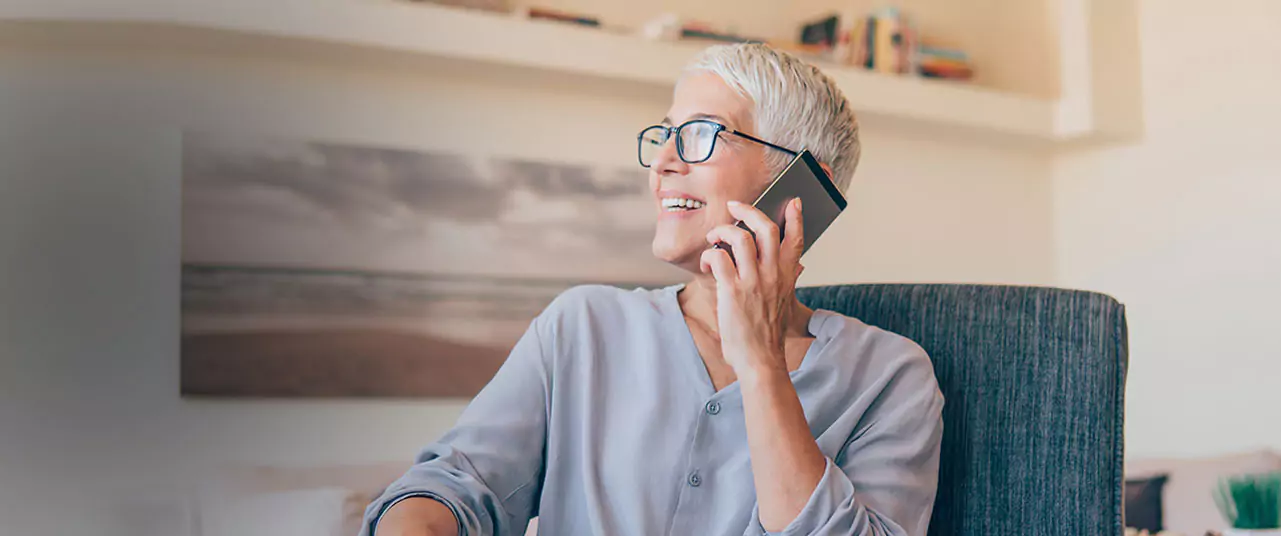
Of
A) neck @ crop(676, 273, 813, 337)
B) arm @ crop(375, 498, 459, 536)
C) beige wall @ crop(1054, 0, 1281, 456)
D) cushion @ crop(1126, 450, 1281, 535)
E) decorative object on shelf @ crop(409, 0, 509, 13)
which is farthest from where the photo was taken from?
beige wall @ crop(1054, 0, 1281, 456)

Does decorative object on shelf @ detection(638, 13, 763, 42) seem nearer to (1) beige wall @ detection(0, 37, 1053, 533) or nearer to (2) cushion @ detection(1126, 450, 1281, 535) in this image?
(1) beige wall @ detection(0, 37, 1053, 533)

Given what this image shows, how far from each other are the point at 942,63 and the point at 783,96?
9.62ft

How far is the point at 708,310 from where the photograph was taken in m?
1.51

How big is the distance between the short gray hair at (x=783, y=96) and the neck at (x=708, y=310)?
19 centimetres

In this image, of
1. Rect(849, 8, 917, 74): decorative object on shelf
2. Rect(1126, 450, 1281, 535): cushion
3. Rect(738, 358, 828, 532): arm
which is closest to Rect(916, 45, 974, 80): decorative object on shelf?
Rect(849, 8, 917, 74): decorative object on shelf

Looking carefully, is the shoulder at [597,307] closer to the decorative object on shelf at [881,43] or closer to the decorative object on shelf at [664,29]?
the decorative object on shelf at [664,29]

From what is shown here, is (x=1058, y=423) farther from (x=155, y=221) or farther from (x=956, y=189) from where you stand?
(x=956, y=189)

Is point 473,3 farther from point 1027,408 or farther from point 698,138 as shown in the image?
point 1027,408

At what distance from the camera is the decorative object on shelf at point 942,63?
413cm

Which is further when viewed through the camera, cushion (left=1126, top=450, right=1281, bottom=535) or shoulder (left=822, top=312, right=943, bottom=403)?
cushion (left=1126, top=450, right=1281, bottom=535)

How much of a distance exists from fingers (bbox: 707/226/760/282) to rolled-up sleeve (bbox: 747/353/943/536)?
0.24 metres

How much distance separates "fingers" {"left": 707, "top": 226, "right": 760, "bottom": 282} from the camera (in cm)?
129

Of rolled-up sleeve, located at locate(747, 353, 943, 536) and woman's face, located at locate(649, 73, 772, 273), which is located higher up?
woman's face, located at locate(649, 73, 772, 273)

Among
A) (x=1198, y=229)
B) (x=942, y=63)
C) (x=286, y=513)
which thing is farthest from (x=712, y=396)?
(x=1198, y=229)
